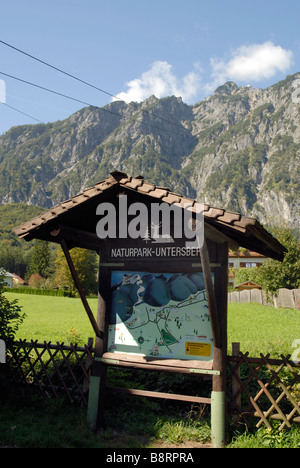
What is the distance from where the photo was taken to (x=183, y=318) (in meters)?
6.41

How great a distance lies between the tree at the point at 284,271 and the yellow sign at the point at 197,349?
3105cm

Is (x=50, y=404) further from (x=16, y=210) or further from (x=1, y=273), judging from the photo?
(x=16, y=210)

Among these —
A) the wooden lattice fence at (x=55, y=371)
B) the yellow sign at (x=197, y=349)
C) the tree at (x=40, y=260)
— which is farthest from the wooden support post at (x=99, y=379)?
Answer: the tree at (x=40, y=260)

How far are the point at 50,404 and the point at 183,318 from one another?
314cm

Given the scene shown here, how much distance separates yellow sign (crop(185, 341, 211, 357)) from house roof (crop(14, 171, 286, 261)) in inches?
70.3

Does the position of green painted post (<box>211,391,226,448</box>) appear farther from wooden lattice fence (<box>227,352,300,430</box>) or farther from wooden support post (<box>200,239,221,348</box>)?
wooden support post (<box>200,239,221,348</box>)

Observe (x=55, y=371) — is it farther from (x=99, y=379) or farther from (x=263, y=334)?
(x=263, y=334)

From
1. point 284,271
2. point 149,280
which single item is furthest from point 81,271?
point 149,280

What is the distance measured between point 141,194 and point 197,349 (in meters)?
2.64

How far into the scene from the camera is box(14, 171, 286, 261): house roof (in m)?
5.16

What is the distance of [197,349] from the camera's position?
6.18m

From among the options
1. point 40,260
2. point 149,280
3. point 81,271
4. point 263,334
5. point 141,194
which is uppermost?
point 40,260

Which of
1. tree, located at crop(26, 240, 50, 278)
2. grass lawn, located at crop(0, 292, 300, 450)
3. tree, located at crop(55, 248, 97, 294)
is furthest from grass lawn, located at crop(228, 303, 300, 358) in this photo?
tree, located at crop(26, 240, 50, 278)

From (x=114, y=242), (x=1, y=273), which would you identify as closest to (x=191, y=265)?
(x=114, y=242)
